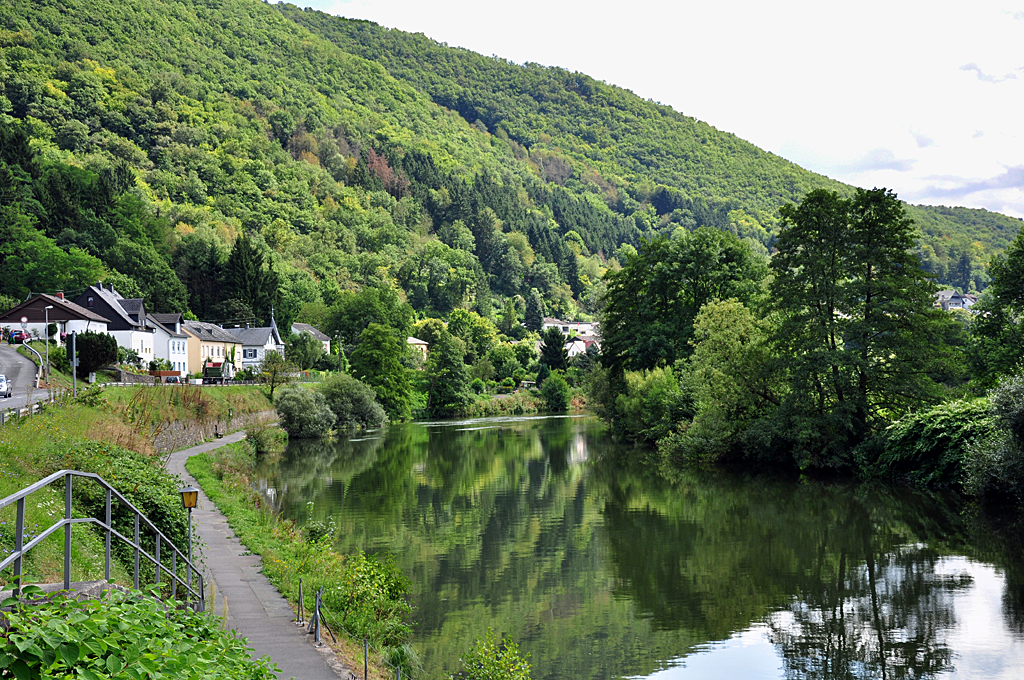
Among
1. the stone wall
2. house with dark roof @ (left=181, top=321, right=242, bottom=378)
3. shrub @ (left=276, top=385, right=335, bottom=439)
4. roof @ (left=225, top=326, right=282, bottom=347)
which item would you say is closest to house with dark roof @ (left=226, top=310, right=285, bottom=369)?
roof @ (left=225, top=326, right=282, bottom=347)

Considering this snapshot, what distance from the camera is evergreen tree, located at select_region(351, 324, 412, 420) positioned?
A: 85.1m

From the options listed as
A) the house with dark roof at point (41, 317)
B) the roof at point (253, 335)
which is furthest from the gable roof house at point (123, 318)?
the roof at point (253, 335)

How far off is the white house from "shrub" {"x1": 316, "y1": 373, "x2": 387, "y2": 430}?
56.3 feet

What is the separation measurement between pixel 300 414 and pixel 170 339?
2487 centimetres

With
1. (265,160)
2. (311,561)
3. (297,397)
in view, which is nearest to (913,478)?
(311,561)

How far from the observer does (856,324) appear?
128 ft

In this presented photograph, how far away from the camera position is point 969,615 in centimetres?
1877

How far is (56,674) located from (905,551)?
2461 centimetres

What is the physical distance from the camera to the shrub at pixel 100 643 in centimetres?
508

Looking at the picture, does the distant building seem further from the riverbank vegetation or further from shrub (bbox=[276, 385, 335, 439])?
the riverbank vegetation

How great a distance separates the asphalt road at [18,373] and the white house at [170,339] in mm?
22736

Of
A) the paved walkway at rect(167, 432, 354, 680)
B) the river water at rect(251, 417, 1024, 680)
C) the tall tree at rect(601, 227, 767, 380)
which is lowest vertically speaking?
the river water at rect(251, 417, 1024, 680)

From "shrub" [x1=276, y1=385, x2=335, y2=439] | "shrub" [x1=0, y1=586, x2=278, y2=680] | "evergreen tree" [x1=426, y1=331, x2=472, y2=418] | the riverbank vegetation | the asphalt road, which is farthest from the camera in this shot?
"evergreen tree" [x1=426, y1=331, x2=472, y2=418]

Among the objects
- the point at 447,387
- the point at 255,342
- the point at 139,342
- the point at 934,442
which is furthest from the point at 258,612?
the point at 255,342
